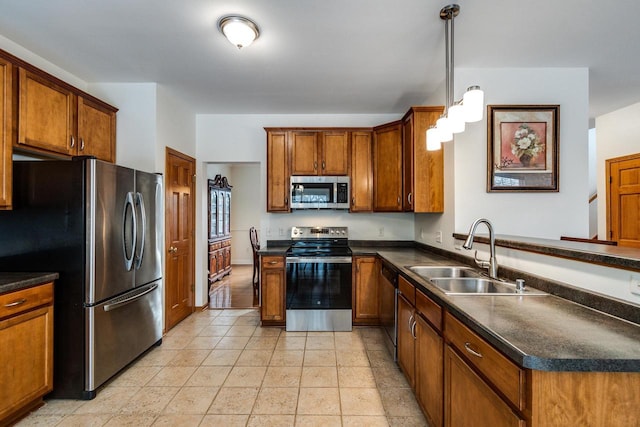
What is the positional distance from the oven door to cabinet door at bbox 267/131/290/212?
2.48 ft

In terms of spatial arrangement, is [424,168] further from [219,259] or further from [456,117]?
[219,259]

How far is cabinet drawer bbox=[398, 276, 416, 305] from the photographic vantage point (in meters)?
2.04

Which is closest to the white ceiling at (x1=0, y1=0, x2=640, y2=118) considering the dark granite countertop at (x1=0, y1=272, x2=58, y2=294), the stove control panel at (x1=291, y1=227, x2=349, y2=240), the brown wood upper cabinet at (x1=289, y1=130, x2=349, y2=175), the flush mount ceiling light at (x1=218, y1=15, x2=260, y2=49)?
the flush mount ceiling light at (x1=218, y1=15, x2=260, y2=49)

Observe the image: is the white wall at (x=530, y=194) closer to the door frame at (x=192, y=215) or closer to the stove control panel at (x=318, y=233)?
the stove control panel at (x=318, y=233)

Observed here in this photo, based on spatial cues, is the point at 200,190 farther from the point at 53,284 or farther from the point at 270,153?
the point at 53,284

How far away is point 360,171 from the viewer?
3.76 meters

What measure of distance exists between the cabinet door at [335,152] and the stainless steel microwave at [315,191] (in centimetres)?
12

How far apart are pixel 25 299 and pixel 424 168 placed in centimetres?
328

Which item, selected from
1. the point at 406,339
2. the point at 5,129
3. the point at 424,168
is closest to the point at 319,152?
the point at 424,168

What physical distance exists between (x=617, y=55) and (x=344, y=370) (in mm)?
3544

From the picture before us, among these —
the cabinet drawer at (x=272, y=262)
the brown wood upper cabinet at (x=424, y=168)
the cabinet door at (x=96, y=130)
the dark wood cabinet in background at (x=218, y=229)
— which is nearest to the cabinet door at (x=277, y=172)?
the cabinet drawer at (x=272, y=262)

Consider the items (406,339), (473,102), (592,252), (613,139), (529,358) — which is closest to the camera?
(529,358)

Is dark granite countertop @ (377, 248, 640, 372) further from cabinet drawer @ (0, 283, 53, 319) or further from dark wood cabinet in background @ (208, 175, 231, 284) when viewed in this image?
dark wood cabinet in background @ (208, 175, 231, 284)

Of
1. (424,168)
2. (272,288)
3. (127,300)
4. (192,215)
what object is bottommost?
(272,288)
